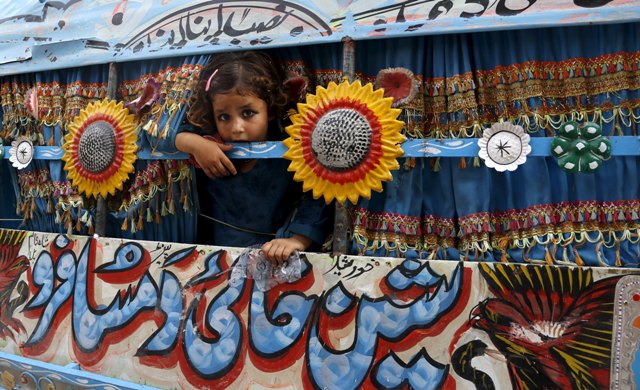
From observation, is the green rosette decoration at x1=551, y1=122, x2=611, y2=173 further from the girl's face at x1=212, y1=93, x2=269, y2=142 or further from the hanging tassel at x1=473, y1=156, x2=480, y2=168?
A: the girl's face at x1=212, y1=93, x2=269, y2=142

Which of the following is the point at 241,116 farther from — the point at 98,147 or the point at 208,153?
the point at 98,147

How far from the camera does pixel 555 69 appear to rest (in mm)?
1811

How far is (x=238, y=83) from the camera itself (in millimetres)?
2119

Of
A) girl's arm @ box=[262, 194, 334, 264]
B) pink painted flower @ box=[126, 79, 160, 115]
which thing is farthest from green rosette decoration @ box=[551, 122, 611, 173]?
pink painted flower @ box=[126, 79, 160, 115]

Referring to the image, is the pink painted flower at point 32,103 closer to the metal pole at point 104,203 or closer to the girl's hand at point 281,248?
the metal pole at point 104,203

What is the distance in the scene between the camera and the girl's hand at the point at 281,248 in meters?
1.96

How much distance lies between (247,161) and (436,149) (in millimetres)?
760

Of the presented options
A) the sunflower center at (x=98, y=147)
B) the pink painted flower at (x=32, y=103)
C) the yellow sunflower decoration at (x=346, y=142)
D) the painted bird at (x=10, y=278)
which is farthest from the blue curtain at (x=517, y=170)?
the pink painted flower at (x=32, y=103)

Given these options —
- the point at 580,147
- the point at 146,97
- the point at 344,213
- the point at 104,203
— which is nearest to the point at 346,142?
the point at 344,213

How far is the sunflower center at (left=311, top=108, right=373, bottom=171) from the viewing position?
1875 mm

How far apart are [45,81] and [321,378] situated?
1.99m

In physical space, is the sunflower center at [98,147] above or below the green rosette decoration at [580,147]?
above

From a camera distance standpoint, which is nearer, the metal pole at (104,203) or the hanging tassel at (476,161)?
the hanging tassel at (476,161)

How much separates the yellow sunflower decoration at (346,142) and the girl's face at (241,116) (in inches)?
8.7
